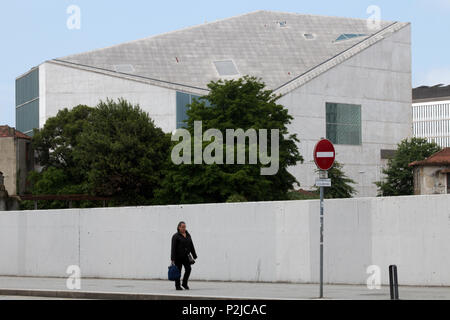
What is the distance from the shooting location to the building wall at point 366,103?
9469cm

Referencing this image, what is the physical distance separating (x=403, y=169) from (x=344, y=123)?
39.9 feet

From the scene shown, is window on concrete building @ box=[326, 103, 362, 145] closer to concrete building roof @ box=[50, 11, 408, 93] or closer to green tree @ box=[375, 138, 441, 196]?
concrete building roof @ box=[50, 11, 408, 93]

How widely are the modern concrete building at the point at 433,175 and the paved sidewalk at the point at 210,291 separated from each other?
55619mm

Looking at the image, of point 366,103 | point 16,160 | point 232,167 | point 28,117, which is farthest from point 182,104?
point 232,167

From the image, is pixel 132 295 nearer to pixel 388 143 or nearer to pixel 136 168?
pixel 136 168

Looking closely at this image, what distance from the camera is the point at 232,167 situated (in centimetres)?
5553

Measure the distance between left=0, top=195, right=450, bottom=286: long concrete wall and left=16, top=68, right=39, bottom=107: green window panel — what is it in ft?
233

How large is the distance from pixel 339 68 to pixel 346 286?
79522mm

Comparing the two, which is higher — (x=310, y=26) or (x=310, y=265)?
(x=310, y=26)

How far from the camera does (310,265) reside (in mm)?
22750

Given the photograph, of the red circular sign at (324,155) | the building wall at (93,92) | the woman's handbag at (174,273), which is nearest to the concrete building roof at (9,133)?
the building wall at (93,92)

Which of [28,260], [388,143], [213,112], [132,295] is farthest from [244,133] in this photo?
[388,143]

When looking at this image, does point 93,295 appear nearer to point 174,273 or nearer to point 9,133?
point 174,273

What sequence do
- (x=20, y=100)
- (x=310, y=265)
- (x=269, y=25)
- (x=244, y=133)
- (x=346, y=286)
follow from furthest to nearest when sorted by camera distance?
(x=269, y=25), (x=20, y=100), (x=244, y=133), (x=310, y=265), (x=346, y=286)
